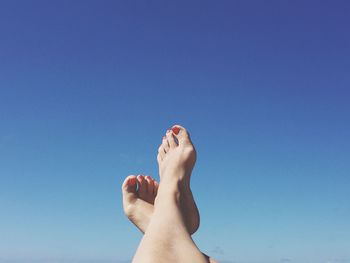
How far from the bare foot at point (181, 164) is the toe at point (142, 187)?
0.22m

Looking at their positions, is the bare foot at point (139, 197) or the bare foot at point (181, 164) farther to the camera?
the bare foot at point (139, 197)

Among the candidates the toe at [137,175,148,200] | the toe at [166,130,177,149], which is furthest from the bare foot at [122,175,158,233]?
the toe at [166,130,177,149]

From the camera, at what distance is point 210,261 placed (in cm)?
179

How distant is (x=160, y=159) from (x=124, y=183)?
36 cm

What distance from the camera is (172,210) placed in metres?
2.44

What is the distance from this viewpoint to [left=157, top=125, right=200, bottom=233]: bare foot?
108 inches

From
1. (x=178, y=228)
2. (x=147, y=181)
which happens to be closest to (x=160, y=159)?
(x=147, y=181)

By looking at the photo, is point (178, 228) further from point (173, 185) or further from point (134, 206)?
point (134, 206)

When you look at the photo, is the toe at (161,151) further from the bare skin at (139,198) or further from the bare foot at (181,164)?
the bare skin at (139,198)

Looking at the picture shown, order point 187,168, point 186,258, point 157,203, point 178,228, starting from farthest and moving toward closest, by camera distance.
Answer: point 187,168, point 157,203, point 178,228, point 186,258

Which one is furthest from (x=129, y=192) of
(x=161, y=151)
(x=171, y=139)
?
(x=171, y=139)

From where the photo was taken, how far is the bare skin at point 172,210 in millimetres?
1774

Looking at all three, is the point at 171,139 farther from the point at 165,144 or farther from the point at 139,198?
the point at 139,198

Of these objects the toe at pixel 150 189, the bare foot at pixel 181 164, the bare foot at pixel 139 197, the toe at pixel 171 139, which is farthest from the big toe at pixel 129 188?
the toe at pixel 171 139
